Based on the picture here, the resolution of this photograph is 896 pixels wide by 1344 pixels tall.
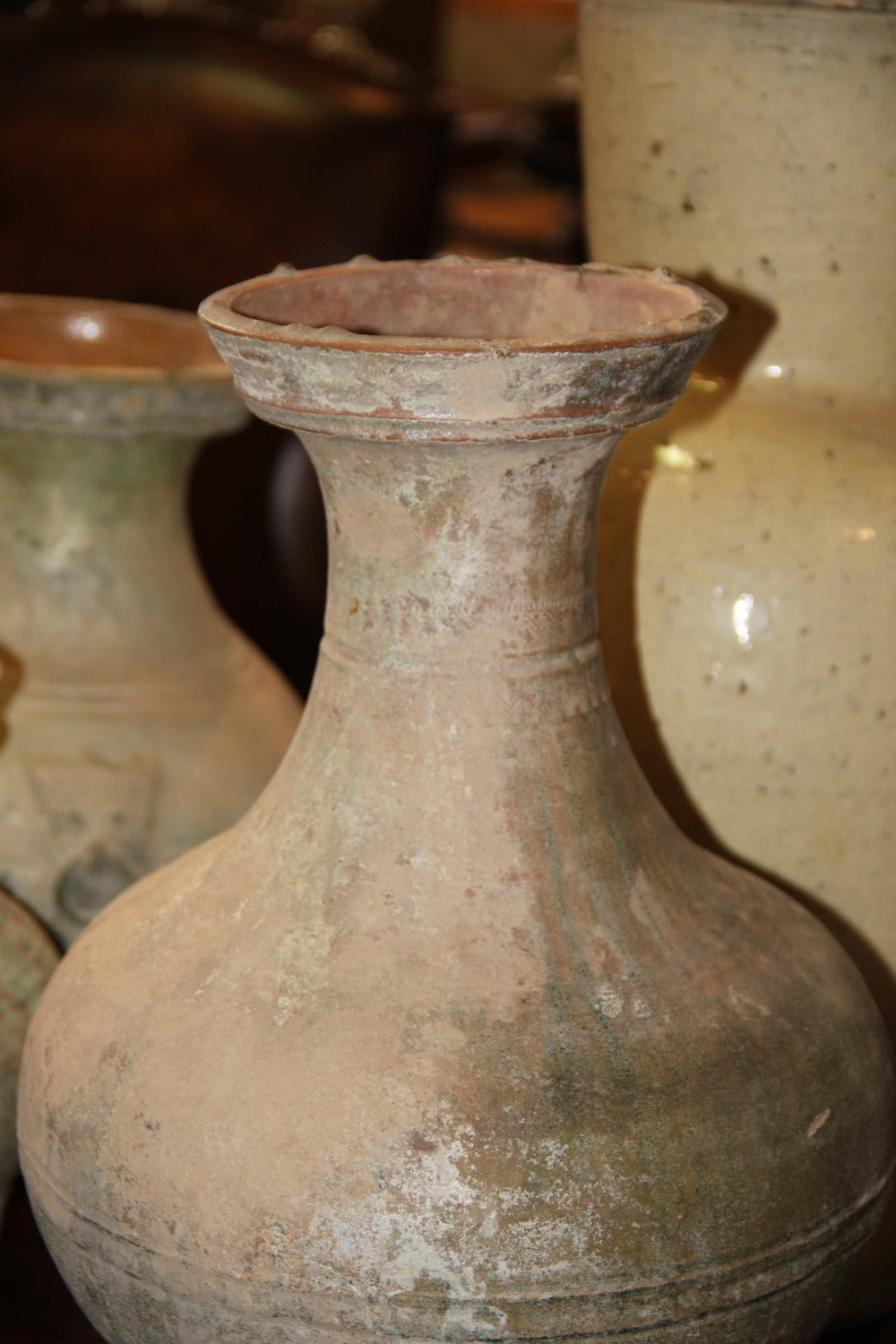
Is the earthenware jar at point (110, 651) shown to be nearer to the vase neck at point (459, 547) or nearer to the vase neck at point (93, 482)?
the vase neck at point (93, 482)

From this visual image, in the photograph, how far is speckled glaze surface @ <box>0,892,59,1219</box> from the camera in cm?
82

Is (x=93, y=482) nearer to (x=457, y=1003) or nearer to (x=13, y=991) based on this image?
(x=13, y=991)

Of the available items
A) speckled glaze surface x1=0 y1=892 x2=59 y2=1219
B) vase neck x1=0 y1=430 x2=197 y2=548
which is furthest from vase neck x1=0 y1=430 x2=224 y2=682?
speckled glaze surface x1=0 y1=892 x2=59 y2=1219

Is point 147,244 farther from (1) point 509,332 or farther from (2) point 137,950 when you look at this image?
(2) point 137,950

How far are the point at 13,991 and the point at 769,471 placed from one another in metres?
0.42

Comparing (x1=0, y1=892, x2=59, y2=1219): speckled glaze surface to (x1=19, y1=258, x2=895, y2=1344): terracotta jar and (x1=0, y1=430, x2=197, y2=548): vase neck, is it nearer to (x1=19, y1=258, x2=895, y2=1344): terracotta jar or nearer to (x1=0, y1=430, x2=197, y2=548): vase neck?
(x1=19, y1=258, x2=895, y2=1344): terracotta jar

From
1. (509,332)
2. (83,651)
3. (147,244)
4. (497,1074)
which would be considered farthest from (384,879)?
(147,244)

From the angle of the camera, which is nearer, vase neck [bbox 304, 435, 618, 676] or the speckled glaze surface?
vase neck [bbox 304, 435, 618, 676]

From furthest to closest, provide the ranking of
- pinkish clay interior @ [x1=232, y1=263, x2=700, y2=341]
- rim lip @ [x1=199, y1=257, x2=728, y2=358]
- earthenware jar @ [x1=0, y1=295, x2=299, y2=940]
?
1. earthenware jar @ [x1=0, y1=295, x2=299, y2=940]
2. pinkish clay interior @ [x1=232, y1=263, x2=700, y2=341]
3. rim lip @ [x1=199, y1=257, x2=728, y2=358]

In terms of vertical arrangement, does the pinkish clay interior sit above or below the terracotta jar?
above

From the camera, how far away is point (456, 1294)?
23.9 inches

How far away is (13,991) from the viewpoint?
832mm

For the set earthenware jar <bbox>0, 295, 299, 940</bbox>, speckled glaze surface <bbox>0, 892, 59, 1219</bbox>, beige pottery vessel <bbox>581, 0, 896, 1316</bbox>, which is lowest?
speckled glaze surface <bbox>0, 892, 59, 1219</bbox>

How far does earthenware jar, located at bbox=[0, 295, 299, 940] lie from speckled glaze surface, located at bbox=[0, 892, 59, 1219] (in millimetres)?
73
